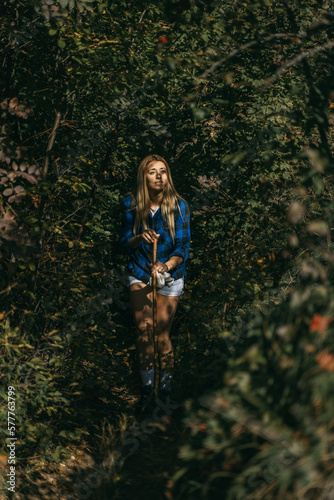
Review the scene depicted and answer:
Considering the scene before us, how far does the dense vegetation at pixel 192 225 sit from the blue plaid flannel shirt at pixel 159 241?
295mm

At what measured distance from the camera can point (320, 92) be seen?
2410 millimetres

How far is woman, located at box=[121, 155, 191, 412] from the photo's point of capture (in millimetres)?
4020

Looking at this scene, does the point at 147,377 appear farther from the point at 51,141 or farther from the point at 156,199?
the point at 51,141

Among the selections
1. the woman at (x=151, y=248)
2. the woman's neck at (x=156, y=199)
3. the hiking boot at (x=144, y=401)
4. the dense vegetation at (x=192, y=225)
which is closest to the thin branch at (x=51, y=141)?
the dense vegetation at (x=192, y=225)

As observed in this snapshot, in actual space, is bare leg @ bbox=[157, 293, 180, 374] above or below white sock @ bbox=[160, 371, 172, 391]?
above

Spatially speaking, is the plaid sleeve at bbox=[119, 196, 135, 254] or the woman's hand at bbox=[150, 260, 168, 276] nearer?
the woman's hand at bbox=[150, 260, 168, 276]

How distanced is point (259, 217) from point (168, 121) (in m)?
1.21

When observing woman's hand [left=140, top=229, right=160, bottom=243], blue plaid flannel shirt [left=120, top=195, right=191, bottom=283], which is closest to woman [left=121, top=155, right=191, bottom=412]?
blue plaid flannel shirt [left=120, top=195, right=191, bottom=283]

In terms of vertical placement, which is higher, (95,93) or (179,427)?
(95,93)

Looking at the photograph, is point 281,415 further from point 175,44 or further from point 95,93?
point 175,44

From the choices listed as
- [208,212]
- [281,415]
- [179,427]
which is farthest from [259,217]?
[281,415]

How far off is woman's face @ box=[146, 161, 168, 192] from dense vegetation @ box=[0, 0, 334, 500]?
0.43 m

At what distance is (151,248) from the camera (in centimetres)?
409

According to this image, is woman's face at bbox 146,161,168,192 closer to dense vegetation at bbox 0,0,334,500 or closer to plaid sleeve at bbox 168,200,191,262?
plaid sleeve at bbox 168,200,191,262
